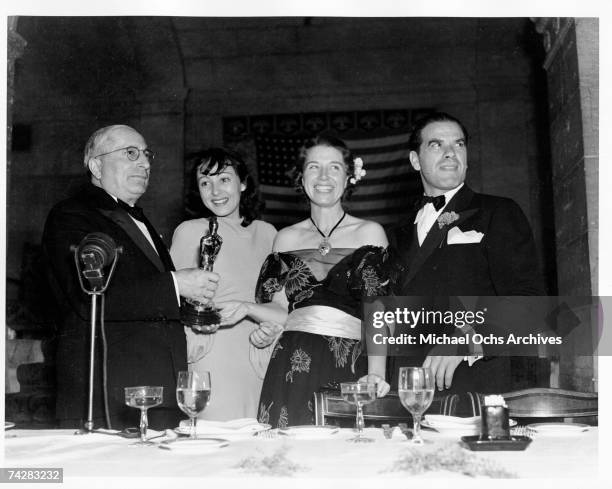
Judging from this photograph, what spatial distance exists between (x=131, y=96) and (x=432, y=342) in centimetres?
498

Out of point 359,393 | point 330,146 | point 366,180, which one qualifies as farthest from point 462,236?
point 366,180

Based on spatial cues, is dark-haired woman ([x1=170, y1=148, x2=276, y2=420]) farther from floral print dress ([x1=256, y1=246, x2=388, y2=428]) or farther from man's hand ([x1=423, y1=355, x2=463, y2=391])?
man's hand ([x1=423, y1=355, x2=463, y2=391])

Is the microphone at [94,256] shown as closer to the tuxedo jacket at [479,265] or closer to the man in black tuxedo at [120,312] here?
the man in black tuxedo at [120,312]

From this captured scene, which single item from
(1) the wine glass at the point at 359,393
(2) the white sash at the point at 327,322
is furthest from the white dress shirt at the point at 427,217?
(1) the wine glass at the point at 359,393

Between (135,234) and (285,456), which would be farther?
(135,234)

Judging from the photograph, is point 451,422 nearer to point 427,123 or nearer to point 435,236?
point 435,236

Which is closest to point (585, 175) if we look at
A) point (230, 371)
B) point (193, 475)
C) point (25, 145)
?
point (230, 371)

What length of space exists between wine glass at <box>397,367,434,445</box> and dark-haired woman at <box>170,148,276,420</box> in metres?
1.33

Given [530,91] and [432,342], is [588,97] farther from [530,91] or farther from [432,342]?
[530,91]

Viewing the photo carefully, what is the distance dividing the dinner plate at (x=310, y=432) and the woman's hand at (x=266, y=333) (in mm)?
930

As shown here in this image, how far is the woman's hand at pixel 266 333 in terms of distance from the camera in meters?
2.95

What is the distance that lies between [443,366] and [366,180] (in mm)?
4084

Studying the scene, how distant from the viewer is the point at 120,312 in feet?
9.18

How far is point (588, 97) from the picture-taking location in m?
3.20
